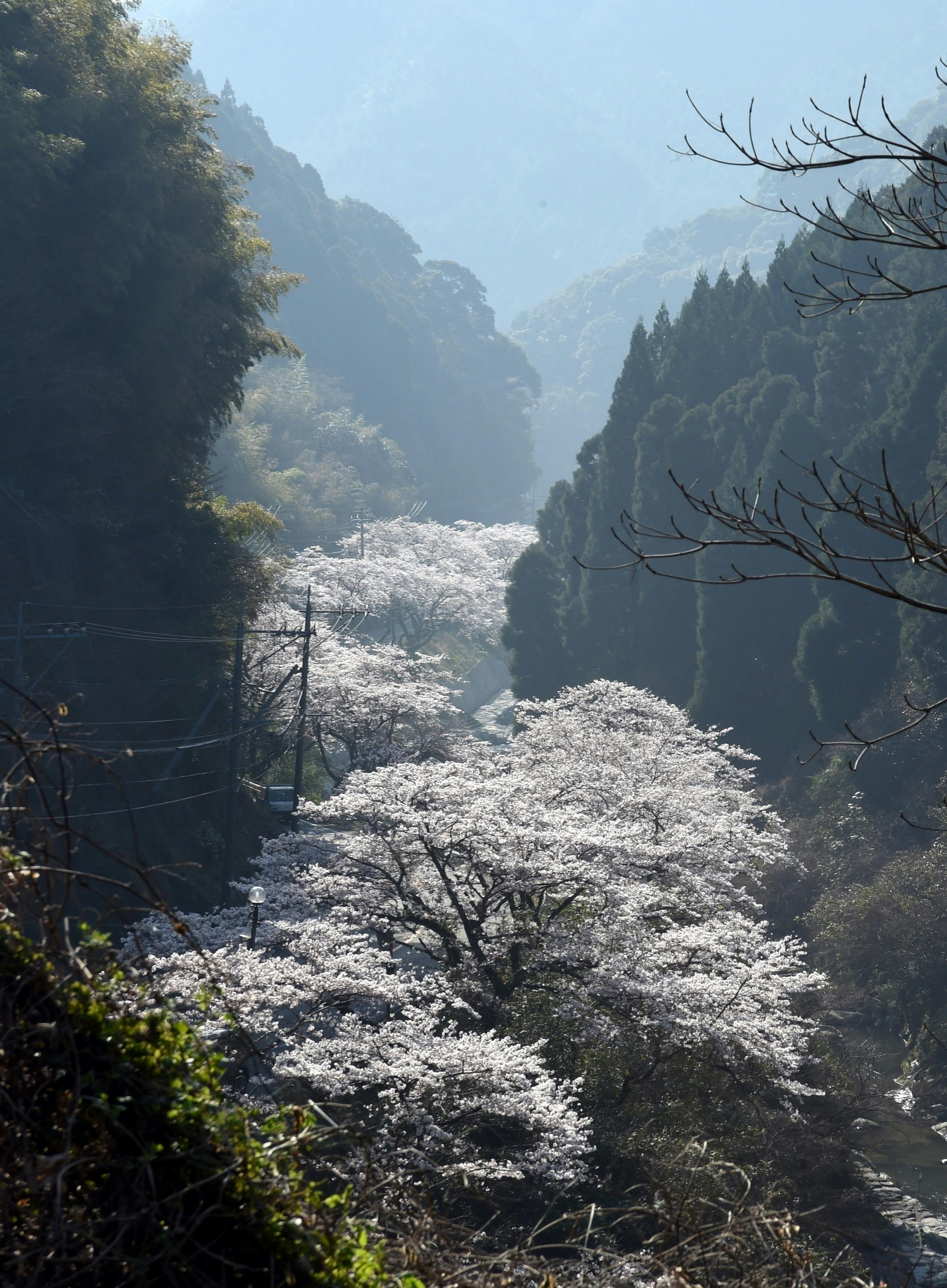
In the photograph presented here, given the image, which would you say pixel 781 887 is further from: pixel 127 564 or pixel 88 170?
pixel 88 170

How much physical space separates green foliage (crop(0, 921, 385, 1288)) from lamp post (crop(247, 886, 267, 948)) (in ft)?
21.6

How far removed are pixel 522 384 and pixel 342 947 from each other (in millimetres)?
62535

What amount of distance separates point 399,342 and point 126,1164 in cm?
6065

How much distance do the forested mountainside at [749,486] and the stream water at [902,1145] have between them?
22.9ft

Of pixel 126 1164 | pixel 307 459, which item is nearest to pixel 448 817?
pixel 126 1164

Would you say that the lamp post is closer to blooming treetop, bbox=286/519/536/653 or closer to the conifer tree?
the conifer tree

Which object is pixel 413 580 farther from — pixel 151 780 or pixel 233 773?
pixel 233 773

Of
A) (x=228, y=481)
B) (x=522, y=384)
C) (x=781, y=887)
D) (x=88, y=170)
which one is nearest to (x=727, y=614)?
(x=781, y=887)

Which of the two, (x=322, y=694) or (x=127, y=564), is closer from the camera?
(x=127, y=564)

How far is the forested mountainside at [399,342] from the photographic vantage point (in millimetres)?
58188

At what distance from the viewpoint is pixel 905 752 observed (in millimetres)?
19734

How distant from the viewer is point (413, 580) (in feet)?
121

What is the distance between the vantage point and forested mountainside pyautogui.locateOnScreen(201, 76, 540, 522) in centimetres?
5819

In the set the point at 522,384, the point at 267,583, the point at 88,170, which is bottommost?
the point at 267,583
